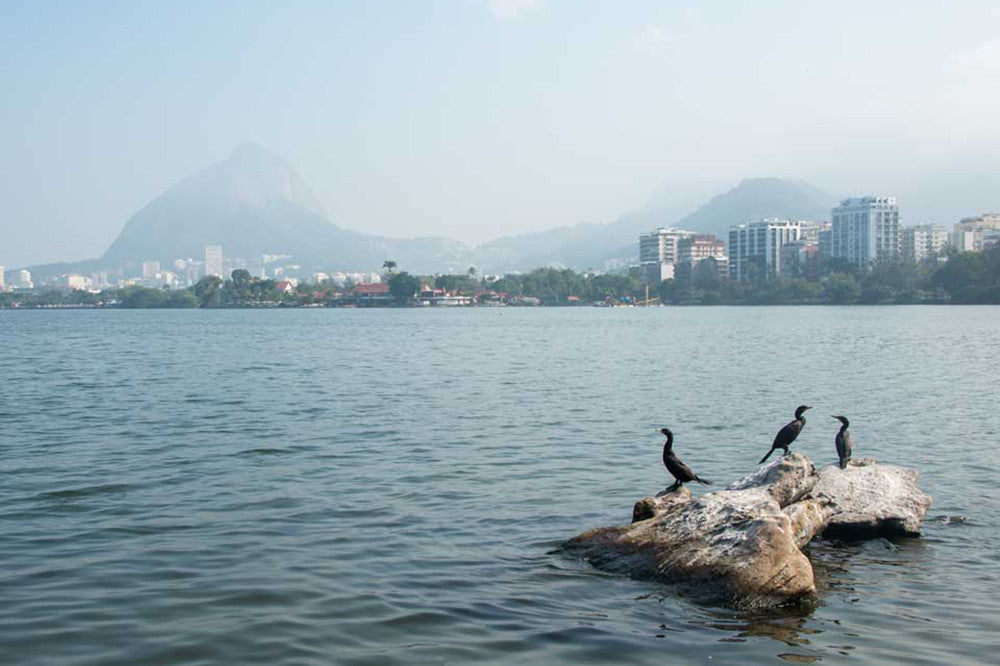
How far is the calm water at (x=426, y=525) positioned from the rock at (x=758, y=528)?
0.34m

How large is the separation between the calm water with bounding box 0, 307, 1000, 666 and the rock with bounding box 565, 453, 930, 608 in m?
0.34

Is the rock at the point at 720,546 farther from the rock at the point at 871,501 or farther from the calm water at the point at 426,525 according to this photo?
the rock at the point at 871,501

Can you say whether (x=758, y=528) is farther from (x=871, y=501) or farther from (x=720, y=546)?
(x=871, y=501)

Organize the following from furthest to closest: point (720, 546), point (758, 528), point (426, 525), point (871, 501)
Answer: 1. point (426, 525)
2. point (871, 501)
3. point (720, 546)
4. point (758, 528)

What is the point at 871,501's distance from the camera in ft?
46.5

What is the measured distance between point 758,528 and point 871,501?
13.4ft

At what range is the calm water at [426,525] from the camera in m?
9.75

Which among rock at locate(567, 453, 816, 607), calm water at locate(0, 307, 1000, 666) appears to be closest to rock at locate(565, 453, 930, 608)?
rock at locate(567, 453, 816, 607)

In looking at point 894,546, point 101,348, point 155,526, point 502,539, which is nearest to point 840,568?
point 894,546

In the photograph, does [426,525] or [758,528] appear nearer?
[758,528]

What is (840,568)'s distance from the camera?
12.6 meters

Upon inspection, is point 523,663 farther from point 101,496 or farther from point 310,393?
point 310,393

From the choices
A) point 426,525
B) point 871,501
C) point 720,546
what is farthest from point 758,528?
point 426,525

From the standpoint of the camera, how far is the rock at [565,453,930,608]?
10828mm
